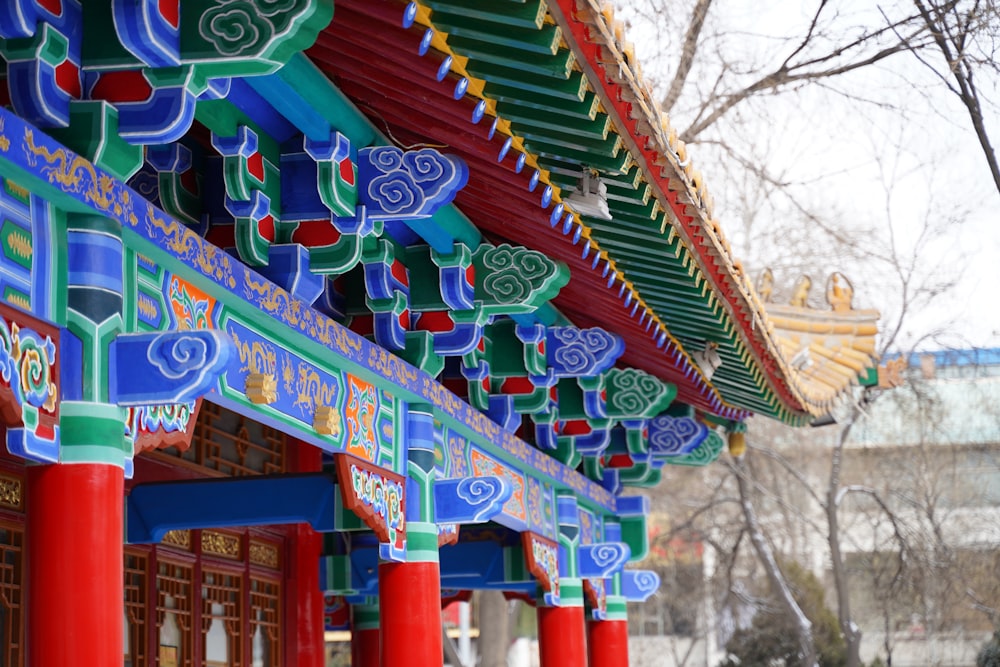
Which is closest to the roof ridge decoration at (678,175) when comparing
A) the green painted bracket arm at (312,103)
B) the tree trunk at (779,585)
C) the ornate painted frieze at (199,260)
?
the green painted bracket arm at (312,103)

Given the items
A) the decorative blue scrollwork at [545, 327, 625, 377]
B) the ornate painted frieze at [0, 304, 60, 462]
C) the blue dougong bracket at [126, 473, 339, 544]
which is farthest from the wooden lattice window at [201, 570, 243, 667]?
the ornate painted frieze at [0, 304, 60, 462]

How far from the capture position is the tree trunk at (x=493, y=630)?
48.4 feet

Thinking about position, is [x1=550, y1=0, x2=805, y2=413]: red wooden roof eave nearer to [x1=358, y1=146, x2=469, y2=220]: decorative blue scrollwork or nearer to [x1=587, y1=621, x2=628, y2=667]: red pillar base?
[x1=358, y1=146, x2=469, y2=220]: decorative blue scrollwork

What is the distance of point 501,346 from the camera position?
7293 millimetres

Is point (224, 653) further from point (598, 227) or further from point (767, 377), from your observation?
point (767, 377)

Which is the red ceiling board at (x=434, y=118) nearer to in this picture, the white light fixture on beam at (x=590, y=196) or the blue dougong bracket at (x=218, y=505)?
the white light fixture on beam at (x=590, y=196)

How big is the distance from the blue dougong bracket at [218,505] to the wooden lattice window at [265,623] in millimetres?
1328

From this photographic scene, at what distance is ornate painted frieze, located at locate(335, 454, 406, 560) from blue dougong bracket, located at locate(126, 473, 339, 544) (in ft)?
1.01

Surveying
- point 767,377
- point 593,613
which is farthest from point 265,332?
point 593,613

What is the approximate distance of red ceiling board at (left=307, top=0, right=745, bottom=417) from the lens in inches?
148

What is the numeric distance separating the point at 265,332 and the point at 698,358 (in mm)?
3524

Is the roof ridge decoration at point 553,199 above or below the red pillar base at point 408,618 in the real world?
above

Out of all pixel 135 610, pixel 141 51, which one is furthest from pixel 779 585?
pixel 141 51

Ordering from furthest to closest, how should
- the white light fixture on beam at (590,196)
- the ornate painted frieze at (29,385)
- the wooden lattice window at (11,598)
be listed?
the wooden lattice window at (11,598), the white light fixture on beam at (590,196), the ornate painted frieze at (29,385)
